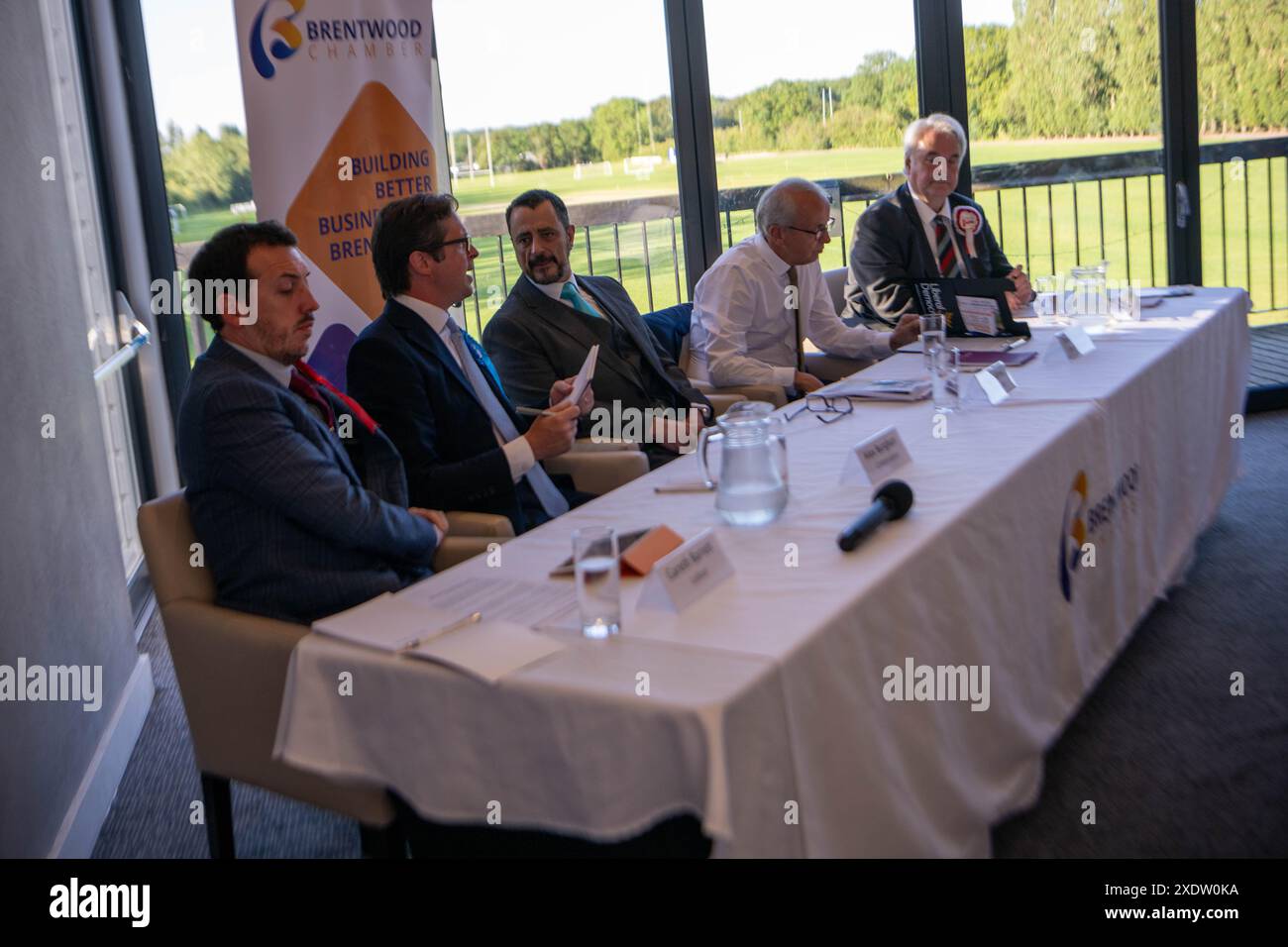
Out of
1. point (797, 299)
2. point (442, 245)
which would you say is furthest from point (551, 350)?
point (797, 299)

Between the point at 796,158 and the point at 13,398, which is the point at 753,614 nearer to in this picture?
the point at 13,398

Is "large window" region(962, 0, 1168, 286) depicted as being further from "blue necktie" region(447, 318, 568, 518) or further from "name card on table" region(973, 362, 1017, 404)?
"blue necktie" region(447, 318, 568, 518)

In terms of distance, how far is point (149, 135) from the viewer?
4.30 m

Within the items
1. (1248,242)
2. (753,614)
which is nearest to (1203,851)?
(753,614)

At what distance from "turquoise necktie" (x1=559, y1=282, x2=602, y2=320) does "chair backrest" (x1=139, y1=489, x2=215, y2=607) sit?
1.58 meters

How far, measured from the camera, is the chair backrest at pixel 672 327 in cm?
399

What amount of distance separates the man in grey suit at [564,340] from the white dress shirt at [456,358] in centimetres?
50

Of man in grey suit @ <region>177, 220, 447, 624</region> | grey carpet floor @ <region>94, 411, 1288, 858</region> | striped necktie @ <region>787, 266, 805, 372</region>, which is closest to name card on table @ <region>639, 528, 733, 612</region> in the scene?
man in grey suit @ <region>177, 220, 447, 624</region>

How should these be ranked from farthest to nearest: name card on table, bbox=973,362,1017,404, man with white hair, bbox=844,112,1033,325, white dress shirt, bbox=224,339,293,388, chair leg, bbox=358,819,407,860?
man with white hair, bbox=844,112,1033,325
name card on table, bbox=973,362,1017,404
white dress shirt, bbox=224,339,293,388
chair leg, bbox=358,819,407,860

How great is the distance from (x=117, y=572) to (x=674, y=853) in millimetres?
2044

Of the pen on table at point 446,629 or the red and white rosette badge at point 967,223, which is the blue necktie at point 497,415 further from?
the red and white rosette badge at point 967,223

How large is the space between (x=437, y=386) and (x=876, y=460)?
40.8 inches

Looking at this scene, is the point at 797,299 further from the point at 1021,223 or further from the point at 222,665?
the point at 222,665

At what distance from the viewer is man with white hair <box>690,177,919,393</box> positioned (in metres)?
3.86
